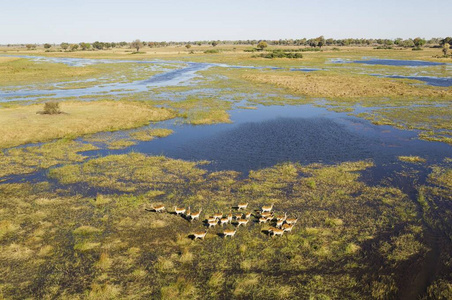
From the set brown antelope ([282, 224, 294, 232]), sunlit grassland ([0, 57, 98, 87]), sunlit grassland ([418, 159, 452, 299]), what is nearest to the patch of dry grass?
sunlit grassland ([418, 159, 452, 299])

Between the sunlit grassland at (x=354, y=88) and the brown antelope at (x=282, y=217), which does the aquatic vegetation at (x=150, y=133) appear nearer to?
the brown antelope at (x=282, y=217)

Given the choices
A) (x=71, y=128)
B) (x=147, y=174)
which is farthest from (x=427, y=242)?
(x=71, y=128)

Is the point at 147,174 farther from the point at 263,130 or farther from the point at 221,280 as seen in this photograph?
the point at 263,130

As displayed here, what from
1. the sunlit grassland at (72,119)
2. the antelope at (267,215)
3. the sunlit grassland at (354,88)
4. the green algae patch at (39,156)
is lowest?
the antelope at (267,215)

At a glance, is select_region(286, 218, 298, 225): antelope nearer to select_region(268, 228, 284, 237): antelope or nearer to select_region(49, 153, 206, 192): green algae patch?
select_region(268, 228, 284, 237): antelope

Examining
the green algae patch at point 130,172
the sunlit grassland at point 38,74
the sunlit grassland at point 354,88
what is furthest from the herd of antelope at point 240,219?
the sunlit grassland at point 38,74

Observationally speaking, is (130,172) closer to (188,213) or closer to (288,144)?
(188,213)

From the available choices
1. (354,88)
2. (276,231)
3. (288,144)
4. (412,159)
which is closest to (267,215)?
(276,231)
